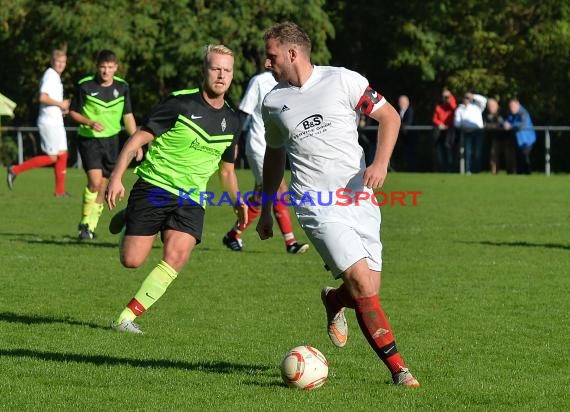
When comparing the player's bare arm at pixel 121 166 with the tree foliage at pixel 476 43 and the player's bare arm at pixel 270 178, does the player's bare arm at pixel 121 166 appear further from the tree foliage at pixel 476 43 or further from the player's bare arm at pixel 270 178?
the tree foliage at pixel 476 43

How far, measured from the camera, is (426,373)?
7008mm

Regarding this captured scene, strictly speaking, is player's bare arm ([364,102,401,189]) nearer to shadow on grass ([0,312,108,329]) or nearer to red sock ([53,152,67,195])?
shadow on grass ([0,312,108,329])

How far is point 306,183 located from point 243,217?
112 inches

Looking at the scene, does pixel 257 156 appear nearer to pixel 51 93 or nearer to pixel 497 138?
pixel 51 93

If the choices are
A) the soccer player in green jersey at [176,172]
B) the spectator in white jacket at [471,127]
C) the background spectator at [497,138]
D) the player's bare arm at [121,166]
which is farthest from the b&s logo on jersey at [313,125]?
the background spectator at [497,138]

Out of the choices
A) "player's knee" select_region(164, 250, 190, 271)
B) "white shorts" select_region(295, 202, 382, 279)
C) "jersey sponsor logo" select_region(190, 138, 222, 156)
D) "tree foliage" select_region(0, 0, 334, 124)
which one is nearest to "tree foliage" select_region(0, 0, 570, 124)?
"tree foliage" select_region(0, 0, 334, 124)

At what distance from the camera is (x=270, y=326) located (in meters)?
8.68

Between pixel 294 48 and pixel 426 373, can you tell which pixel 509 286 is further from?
pixel 294 48

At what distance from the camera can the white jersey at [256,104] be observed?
13.1m

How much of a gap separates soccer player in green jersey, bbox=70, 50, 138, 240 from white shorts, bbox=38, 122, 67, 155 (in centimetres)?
503

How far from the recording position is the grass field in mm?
6414

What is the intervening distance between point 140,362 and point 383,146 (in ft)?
6.62

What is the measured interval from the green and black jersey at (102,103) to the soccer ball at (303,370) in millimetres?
8225

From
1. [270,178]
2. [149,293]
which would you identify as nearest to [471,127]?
[149,293]
